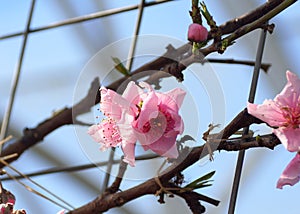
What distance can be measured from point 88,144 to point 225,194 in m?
0.86

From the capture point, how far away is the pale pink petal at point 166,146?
1.56 feet

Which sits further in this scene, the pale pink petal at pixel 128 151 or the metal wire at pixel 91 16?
the metal wire at pixel 91 16

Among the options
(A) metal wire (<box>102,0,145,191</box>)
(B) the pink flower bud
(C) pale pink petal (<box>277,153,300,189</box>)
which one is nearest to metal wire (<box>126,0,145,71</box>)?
(A) metal wire (<box>102,0,145,191</box>)

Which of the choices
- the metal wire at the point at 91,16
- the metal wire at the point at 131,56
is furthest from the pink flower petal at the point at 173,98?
the metal wire at the point at 91,16

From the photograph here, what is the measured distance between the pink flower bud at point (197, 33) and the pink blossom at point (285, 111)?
0.30 ft

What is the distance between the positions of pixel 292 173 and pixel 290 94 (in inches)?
2.0

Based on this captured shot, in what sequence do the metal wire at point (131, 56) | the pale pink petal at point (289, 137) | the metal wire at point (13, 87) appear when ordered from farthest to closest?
the metal wire at point (13, 87), the metal wire at point (131, 56), the pale pink petal at point (289, 137)

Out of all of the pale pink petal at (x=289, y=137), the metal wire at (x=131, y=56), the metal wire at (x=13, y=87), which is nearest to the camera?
the pale pink petal at (x=289, y=137)

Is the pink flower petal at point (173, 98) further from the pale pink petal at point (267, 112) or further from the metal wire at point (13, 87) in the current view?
the metal wire at point (13, 87)

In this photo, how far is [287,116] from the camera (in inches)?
17.2

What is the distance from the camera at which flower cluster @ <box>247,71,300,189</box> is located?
431 mm

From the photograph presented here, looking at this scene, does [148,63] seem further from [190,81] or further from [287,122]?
[287,122]

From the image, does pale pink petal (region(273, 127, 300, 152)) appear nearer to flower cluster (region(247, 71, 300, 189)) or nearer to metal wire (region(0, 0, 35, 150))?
flower cluster (region(247, 71, 300, 189))

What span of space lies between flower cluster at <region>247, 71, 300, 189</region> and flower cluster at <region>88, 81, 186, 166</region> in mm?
63
